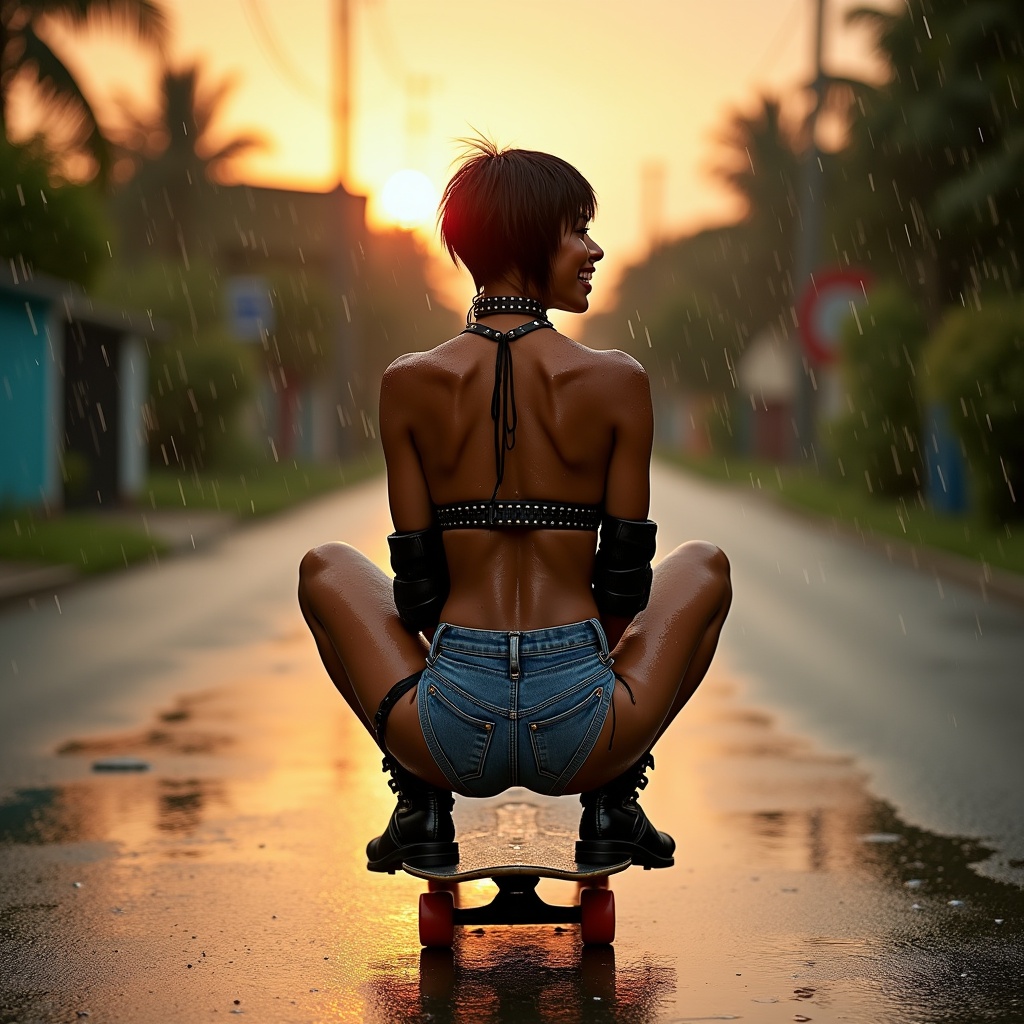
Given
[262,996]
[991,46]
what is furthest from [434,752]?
[991,46]

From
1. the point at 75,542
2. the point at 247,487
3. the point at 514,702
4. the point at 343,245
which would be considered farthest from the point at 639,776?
the point at 343,245

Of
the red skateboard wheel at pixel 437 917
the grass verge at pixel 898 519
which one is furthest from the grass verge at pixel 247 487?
the red skateboard wheel at pixel 437 917

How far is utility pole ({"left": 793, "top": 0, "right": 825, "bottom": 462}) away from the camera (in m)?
32.2

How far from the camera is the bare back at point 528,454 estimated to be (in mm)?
4043

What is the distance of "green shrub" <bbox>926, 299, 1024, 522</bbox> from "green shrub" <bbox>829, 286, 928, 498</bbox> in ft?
19.0

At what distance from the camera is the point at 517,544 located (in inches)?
160

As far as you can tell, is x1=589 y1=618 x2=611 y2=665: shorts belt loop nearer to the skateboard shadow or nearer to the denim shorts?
the denim shorts

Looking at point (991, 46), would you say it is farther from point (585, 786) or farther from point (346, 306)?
point (585, 786)

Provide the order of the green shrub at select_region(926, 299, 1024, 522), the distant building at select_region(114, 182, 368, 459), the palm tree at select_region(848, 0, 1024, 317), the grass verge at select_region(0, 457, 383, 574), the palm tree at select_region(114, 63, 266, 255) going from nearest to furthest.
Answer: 1. the grass verge at select_region(0, 457, 383, 574)
2. the green shrub at select_region(926, 299, 1024, 522)
3. the palm tree at select_region(848, 0, 1024, 317)
4. the distant building at select_region(114, 182, 368, 459)
5. the palm tree at select_region(114, 63, 266, 255)

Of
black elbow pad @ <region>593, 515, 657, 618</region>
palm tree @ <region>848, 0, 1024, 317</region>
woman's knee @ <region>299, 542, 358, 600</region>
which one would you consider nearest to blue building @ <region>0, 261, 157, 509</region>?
palm tree @ <region>848, 0, 1024, 317</region>

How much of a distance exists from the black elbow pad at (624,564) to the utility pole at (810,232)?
28667 millimetres

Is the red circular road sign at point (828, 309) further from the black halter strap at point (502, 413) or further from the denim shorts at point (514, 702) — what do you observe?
the denim shorts at point (514, 702)

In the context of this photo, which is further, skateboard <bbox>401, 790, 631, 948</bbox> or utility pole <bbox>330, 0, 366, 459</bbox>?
utility pole <bbox>330, 0, 366, 459</bbox>

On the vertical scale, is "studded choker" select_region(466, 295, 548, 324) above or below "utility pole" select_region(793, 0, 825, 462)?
below
